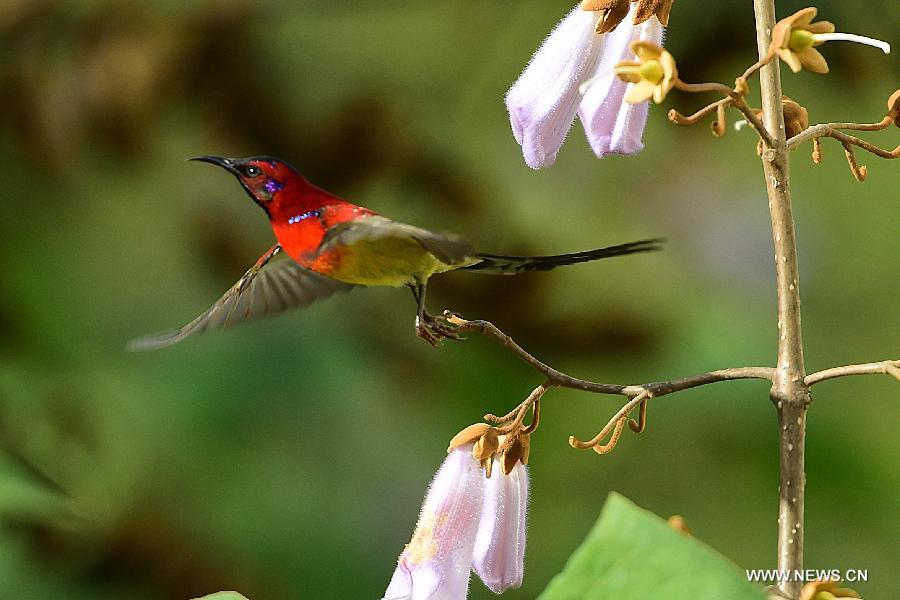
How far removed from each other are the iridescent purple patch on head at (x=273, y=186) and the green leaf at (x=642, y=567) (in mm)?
295

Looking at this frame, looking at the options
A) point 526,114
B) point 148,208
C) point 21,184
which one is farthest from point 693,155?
point 526,114

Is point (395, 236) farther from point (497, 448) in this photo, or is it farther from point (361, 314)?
point (361, 314)

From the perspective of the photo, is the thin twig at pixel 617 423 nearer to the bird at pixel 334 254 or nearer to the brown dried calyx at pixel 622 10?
the bird at pixel 334 254

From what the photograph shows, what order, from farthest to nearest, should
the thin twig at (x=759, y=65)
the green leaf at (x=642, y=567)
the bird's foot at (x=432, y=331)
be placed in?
the bird's foot at (x=432, y=331), the thin twig at (x=759, y=65), the green leaf at (x=642, y=567)

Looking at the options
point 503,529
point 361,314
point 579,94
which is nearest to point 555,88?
point 579,94

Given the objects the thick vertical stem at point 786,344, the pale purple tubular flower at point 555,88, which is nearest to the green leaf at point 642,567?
the thick vertical stem at point 786,344

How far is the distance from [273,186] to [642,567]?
0.32 metres

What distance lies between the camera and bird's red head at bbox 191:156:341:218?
61 centimetres

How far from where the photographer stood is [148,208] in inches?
77.6

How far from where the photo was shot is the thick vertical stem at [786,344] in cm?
52

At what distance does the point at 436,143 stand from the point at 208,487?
0.66m

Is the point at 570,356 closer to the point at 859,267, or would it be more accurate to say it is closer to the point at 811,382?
the point at 859,267

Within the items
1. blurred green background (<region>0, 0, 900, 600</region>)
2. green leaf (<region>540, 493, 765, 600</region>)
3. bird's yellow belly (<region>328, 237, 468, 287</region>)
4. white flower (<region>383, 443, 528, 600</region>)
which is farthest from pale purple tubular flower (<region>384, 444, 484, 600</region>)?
blurred green background (<region>0, 0, 900, 600</region>)

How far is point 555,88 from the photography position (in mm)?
616
